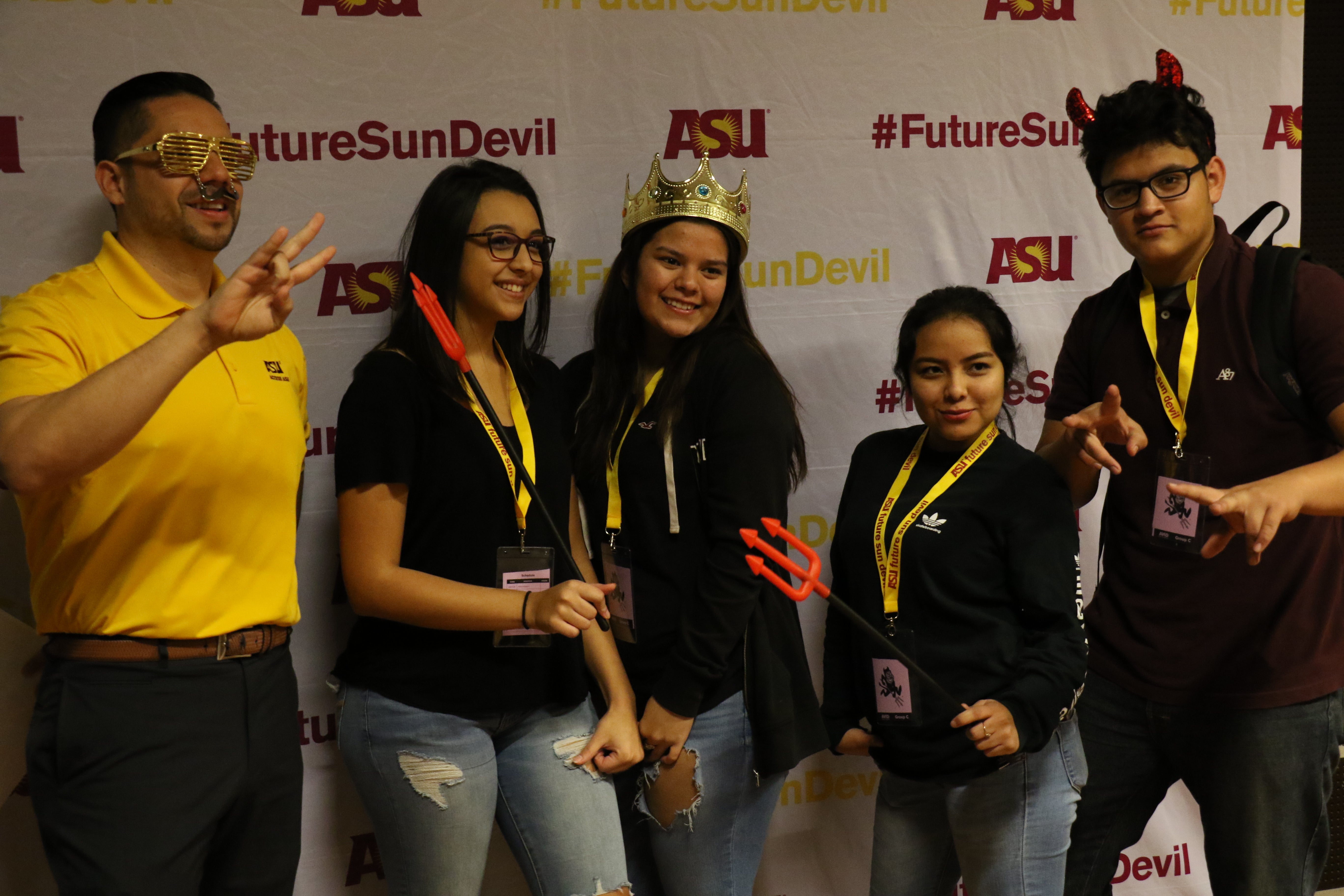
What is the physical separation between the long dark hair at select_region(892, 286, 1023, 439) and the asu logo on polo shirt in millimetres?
1783

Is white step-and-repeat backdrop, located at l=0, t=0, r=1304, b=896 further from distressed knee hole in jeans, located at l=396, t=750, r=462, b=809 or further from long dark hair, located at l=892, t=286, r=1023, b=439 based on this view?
long dark hair, located at l=892, t=286, r=1023, b=439

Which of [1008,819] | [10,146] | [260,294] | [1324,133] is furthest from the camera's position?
[1324,133]

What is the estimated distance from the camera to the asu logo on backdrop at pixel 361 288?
2377 mm

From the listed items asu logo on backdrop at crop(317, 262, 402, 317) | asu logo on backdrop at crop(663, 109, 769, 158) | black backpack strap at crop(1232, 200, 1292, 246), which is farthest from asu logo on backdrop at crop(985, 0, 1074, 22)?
asu logo on backdrop at crop(317, 262, 402, 317)

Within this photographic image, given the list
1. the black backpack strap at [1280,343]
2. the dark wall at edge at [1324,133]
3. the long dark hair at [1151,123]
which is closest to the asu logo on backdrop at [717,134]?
the long dark hair at [1151,123]

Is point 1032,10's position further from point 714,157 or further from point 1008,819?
point 1008,819

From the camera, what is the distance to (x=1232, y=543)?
2.08 meters

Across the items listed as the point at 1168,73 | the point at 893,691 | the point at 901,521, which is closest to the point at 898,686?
the point at 893,691

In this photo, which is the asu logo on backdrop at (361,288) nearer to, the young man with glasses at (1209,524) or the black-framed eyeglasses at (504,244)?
the black-framed eyeglasses at (504,244)

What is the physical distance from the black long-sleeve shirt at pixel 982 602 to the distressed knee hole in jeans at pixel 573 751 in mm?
477

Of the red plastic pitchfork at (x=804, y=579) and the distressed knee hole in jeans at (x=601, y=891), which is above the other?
the red plastic pitchfork at (x=804, y=579)

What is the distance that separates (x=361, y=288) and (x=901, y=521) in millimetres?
1261

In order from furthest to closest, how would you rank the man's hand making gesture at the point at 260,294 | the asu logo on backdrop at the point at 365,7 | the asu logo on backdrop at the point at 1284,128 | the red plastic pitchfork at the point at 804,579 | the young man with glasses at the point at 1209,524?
the asu logo on backdrop at the point at 1284,128, the asu logo on backdrop at the point at 365,7, the young man with glasses at the point at 1209,524, the red plastic pitchfork at the point at 804,579, the man's hand making gesture at the point at 260,294

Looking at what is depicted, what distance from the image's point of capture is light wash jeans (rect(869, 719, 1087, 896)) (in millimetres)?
1944
